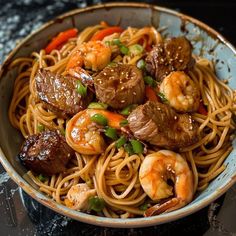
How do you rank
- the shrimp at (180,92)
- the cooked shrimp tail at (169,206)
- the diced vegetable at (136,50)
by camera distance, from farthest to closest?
the diced vegetable at (136,50) < the shrimp at (180,92) < the cooked shrimp tail at (169,206)

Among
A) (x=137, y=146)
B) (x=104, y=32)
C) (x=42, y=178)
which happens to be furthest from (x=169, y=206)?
(x=104, y=32)

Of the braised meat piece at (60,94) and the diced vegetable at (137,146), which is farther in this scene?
the braised meat piece at (60,94)

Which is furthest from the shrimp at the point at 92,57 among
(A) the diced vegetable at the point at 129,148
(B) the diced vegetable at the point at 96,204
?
(B) the diced vegetable at the point at 96,204

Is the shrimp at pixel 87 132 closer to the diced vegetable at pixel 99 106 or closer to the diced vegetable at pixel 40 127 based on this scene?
the diced vegetable at pixel 99 106

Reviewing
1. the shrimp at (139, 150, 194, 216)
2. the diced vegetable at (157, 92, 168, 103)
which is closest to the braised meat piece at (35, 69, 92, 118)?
the diced vegetable at (157, 92, 168, 103)

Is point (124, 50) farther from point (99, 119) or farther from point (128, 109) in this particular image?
point (99, 119)

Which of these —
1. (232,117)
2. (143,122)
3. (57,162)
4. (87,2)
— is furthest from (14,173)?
(87,2)

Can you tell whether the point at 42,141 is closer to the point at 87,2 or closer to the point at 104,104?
the point at 104,104
